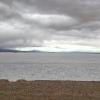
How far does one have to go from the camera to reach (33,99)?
65.7 feet

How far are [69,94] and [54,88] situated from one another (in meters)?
3.19

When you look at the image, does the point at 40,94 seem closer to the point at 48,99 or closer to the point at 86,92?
the point at 48,99

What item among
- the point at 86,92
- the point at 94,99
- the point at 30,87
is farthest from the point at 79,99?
the point at 30,87

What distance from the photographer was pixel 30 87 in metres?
25.5

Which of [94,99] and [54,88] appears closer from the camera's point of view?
[94,99]

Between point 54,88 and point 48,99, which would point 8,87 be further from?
point 48,99

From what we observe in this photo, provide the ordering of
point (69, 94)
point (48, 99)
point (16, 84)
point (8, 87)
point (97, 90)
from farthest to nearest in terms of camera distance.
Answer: point (16, 84)
point (8, 87)
point (97, 90)
point (69, 94)
point (48, 99)

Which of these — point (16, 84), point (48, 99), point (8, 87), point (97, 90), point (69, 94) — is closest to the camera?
point (48, 99)

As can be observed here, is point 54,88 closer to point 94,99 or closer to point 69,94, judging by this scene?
point 69,94

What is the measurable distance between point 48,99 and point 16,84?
7725 mm

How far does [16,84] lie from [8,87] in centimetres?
174

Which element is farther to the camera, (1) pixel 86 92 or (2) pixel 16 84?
(2) pixel 16 84

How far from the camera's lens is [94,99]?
20.2 metres

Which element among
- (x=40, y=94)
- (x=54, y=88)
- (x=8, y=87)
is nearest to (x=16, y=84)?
(x=8, y=87)
